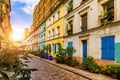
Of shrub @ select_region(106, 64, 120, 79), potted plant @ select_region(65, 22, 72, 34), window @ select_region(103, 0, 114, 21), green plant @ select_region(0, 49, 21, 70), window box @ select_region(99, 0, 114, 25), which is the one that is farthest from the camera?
potted plant @ select_region(65, 22, 72, 34)

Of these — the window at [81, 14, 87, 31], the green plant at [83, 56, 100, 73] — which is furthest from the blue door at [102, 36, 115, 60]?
the window at [81, 14, 87, 31]

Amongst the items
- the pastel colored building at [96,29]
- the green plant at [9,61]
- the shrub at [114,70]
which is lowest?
the shrub at [114,70]

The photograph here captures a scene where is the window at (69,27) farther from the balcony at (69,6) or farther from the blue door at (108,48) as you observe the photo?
the blue door at (108,48)

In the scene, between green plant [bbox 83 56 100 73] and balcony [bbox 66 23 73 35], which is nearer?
green plant [bbox 83 56 100 73]

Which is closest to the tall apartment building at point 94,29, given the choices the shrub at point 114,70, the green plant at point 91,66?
the green plant at point 91,66

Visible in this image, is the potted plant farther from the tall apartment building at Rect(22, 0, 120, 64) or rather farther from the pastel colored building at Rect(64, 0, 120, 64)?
the pastel colored building at Rect(64, 0, 120, 64)

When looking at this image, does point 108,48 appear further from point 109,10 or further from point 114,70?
point 109,10

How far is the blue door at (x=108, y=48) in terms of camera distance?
48.7ft

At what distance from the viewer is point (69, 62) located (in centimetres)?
2275

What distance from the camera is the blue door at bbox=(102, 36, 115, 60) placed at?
14855 mm

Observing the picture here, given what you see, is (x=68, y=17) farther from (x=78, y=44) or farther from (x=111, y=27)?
(x=111, y=27)

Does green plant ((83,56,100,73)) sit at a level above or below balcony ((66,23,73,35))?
below

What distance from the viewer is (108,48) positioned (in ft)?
50.4

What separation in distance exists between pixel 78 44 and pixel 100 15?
637 cm
